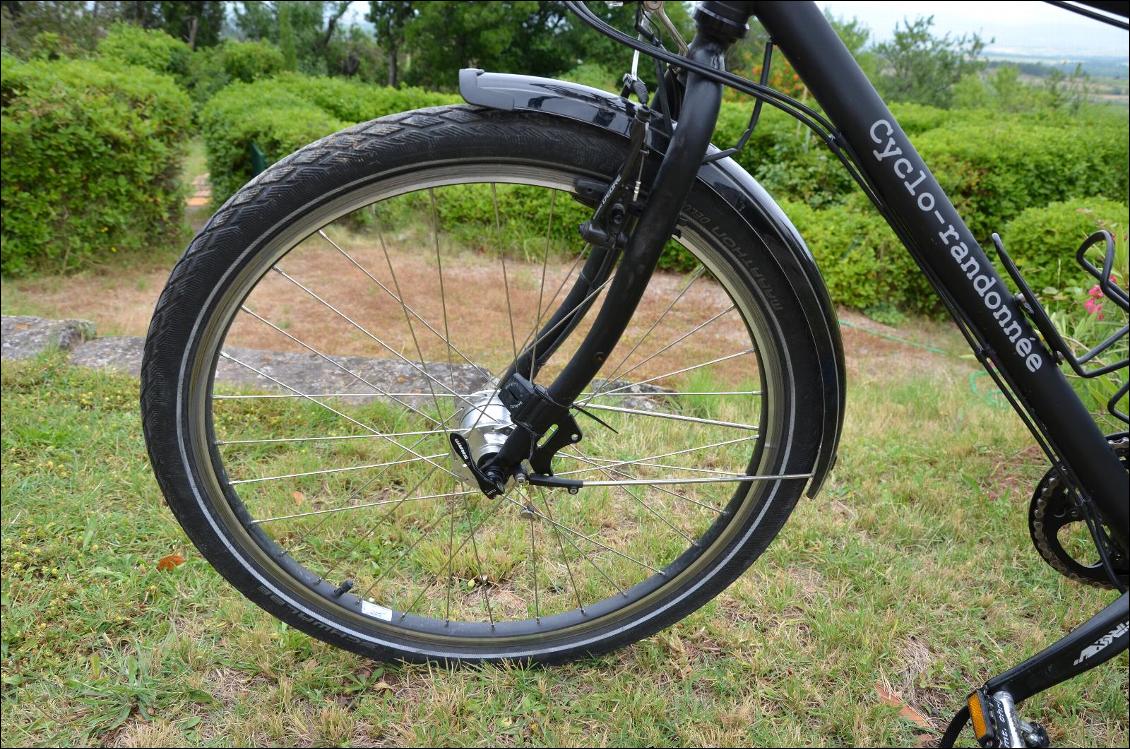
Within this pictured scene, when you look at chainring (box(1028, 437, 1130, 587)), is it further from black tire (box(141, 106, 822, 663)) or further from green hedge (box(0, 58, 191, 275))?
green hedge (box(0, 58, 191, 275))

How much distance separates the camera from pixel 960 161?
6.35 m

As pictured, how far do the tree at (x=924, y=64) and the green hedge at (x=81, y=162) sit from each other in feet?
38.3

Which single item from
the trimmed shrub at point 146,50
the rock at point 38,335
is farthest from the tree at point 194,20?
the rock at point 38,335

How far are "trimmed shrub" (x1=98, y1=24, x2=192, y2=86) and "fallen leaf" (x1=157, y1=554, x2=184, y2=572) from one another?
427 inches

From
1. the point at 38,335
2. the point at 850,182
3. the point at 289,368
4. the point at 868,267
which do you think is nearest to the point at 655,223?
the point at 289,368

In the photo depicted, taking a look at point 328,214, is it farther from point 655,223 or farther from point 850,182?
point 850,182

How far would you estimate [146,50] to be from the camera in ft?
43.7

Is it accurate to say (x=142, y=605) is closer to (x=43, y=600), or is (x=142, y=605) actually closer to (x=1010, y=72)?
(x=43, y=600)

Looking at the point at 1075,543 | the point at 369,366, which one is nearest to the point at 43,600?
the point at 369,366

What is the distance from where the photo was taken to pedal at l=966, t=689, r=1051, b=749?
1534 mm

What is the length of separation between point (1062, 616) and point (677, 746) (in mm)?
1187

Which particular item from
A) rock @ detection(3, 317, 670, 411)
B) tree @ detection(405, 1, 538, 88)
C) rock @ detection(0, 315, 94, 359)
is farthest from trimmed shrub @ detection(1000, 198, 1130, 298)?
tree @ detection(405, 1, 538, 88)

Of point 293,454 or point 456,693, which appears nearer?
point 456,693

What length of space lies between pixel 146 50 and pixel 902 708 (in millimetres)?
15100
